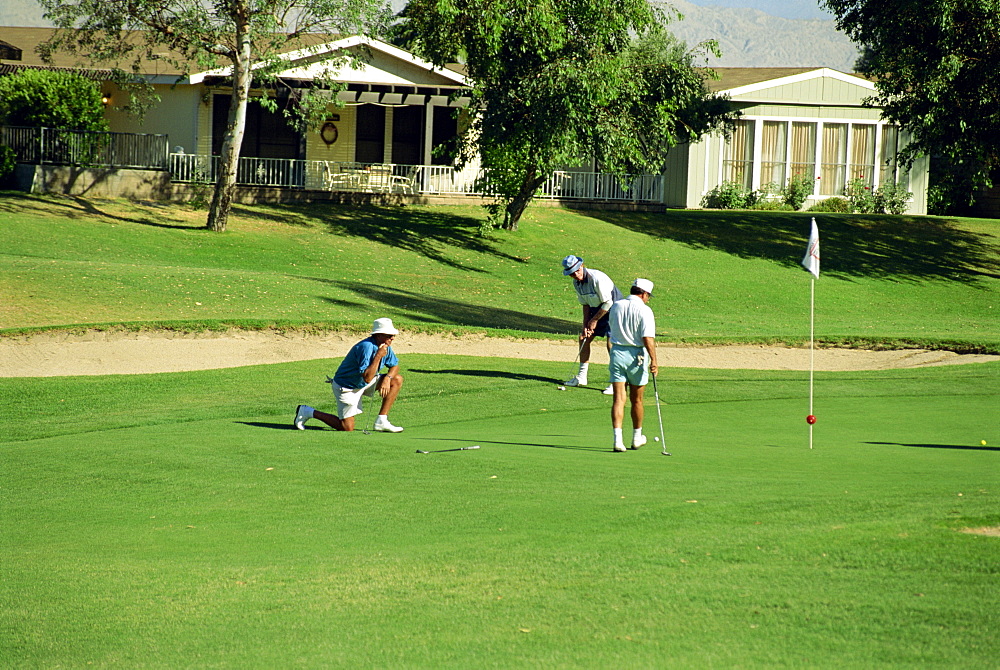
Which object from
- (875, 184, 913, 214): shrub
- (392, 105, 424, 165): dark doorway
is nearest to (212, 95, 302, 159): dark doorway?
(392, 105, 424, 165): dark doorway

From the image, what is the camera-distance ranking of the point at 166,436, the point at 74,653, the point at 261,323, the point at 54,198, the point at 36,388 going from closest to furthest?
the point at 74,653, the point at 166,436, the point at 36,388, the point at 261,323, the point at 54,198

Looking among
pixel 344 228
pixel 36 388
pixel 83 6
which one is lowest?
pixel 36 388

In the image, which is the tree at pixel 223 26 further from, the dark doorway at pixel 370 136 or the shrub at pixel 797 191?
the shrub at pixel 797 191

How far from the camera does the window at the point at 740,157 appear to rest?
42531 mm

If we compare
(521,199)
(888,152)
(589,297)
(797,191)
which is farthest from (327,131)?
(589,297)

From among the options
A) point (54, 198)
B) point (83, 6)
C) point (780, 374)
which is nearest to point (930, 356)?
point (780, 374)

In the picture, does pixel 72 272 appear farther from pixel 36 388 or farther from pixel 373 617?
pixel 373 617

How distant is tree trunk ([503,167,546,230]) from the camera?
32344 millimetres

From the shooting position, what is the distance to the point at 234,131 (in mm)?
28781

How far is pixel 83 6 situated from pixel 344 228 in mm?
8814

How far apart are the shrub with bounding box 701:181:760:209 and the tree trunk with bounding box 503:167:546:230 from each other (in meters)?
11.1

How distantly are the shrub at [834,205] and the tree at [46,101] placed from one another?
1034 inches

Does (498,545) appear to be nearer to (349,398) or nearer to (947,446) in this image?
(349,398)

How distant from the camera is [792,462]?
973 centimetres
